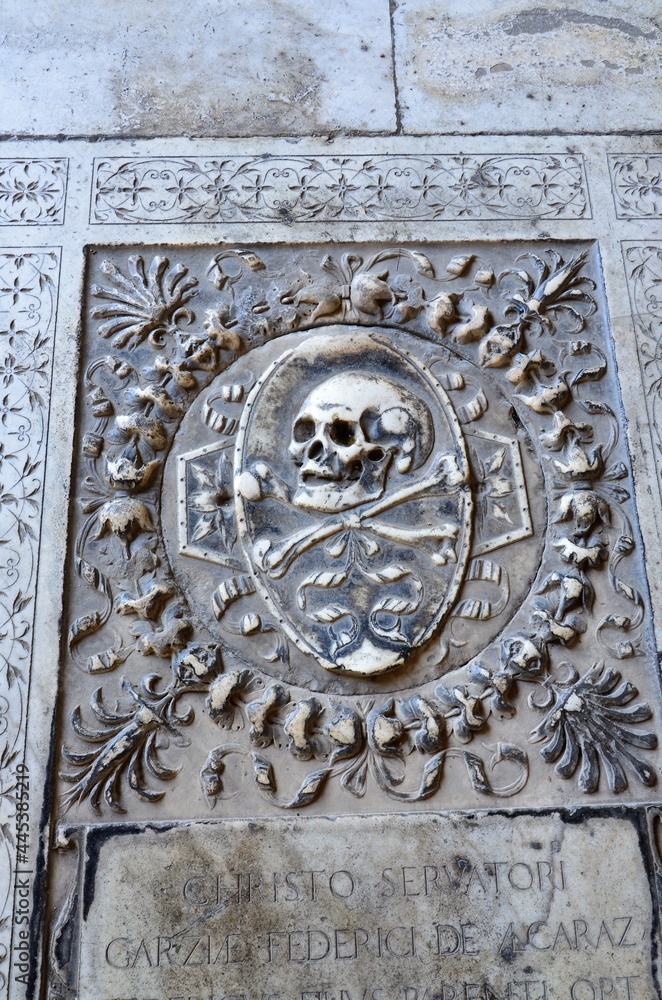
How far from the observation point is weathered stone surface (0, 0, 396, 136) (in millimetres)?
3451

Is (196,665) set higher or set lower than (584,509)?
lower

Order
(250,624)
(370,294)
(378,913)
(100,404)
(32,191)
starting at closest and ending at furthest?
(378,913)
(250,624)
(100,404)
(370,294)
(32,191)

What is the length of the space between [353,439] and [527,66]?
1.84 meters

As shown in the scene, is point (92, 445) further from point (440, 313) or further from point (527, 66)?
point (527, 66)

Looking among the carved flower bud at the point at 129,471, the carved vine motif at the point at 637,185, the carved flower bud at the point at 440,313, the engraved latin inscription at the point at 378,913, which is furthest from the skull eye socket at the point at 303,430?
the carved vine motif at the point at 637,185

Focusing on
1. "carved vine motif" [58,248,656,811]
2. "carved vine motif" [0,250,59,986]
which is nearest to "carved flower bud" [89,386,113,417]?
"carved vine motif" [58,248,656,811]

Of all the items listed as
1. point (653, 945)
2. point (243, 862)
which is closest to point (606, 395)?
point (653, 945)

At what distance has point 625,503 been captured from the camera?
2.98 m

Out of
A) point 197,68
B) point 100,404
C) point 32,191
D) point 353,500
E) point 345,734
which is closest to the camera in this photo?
point 345,734

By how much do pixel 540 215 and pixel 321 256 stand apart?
846 mm

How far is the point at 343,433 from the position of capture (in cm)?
296

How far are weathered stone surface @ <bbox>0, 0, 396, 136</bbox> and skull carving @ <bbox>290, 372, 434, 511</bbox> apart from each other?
1.19 metres

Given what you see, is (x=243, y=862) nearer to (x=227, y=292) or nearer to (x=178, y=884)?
(x=178, y=884)

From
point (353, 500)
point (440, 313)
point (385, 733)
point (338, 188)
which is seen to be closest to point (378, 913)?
point (385, 733)
